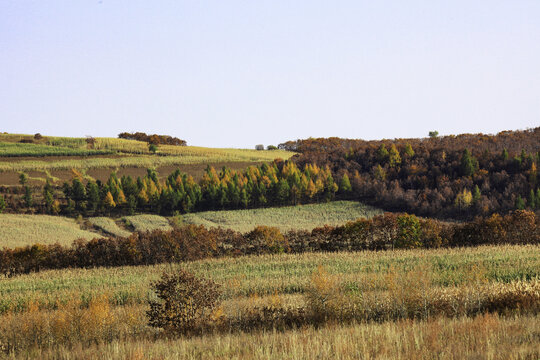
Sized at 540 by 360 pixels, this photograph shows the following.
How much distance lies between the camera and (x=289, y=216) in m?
116

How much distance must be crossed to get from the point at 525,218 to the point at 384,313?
147 feet

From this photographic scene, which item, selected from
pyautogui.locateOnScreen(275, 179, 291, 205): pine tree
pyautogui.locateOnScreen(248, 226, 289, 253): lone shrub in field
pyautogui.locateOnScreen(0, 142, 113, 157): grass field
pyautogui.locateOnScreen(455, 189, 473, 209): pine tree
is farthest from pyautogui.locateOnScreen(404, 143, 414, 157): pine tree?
pyautogui.locateOnScreen(248, 226, 289, 253): lone shrub in field

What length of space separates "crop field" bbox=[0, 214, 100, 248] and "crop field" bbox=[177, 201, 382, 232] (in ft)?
71.1

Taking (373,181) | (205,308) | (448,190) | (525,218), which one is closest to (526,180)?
(448,190)

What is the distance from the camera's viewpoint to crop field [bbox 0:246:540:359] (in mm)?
15469

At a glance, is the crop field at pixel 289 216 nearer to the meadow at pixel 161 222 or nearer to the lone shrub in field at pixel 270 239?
the meadow at pixel 161 222

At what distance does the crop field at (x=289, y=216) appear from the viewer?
351 ft

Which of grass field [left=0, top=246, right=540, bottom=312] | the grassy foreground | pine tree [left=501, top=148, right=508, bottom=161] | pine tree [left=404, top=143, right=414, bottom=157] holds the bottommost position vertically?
grass field [left=0, top=246, right=540, bottom=312]

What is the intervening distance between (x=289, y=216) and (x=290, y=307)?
91.0m

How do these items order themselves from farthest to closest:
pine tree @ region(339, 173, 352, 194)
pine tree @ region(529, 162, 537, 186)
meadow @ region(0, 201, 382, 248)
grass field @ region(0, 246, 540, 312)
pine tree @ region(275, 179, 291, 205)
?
pine tree @ region(339, 173, 352, 194)
pine tree @ region(275, 179, 291, 205)
pine tree @ region(529, 162, 537, 186)
meadow @ region(0, 201, 382, 248)
grass field @ region(0, 246, 540, 312)

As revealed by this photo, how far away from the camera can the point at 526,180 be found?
408 ft

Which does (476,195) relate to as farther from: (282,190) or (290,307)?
(290,307)

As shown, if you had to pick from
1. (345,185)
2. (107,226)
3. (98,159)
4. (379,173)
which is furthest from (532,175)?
A: (98,159)

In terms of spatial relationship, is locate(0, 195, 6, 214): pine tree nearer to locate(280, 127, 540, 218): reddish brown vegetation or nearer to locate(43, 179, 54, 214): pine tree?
locate(43, 179, 54, 214): pine tree
